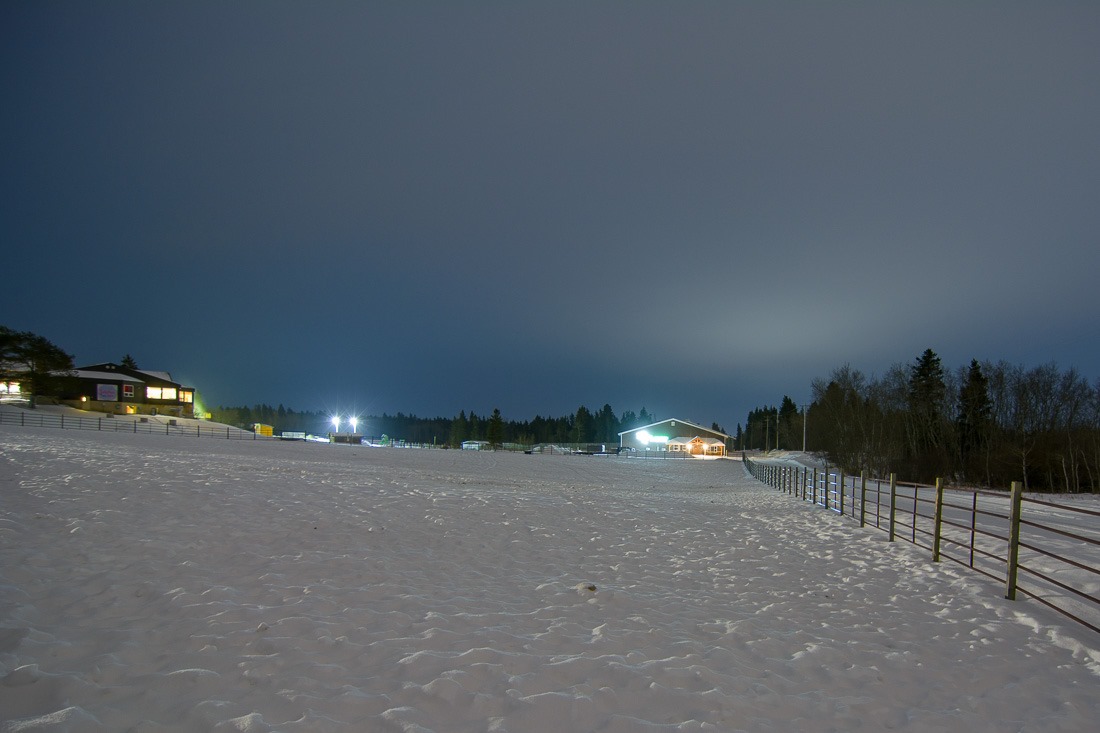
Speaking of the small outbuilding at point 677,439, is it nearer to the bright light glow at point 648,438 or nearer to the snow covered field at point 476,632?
the bright light glow at point 648,438

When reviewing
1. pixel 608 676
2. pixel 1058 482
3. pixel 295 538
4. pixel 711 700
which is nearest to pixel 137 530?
pixel 295 538

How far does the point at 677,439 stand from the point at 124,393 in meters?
68.5

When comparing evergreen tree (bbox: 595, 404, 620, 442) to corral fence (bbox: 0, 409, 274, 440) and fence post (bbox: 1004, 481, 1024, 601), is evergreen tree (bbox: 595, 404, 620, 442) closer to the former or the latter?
corral fence (bbox: 0, 409, 274, 440)

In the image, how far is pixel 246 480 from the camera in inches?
520

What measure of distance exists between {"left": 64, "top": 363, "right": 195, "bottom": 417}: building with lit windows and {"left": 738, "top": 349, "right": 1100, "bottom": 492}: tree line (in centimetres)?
7405

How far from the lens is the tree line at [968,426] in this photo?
142 ft

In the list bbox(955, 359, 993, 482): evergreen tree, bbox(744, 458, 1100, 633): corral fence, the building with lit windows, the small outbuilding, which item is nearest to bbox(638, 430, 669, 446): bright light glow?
the small outbuilding

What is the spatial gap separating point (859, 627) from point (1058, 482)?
172 feet

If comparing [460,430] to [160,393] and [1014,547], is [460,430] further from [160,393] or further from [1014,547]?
[1014,547]

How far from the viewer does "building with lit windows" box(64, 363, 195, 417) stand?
205 ft

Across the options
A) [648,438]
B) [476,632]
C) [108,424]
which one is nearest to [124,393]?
[108,424]

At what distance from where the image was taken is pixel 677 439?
76.2 metres

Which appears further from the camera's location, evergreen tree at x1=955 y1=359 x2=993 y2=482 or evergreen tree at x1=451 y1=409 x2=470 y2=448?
evergreen tree at x1=451 y1=409 x2=470 y2=448

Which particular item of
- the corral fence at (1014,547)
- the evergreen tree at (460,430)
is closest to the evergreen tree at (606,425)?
the evergreen tree at (460,430)
